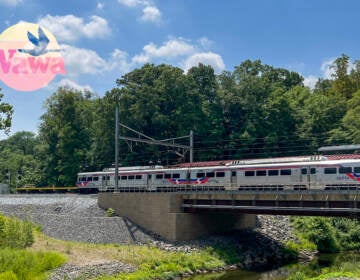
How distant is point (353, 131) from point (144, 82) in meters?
33.6

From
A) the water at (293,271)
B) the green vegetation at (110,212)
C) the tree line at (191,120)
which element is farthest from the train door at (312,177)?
the tree line at (191,120)

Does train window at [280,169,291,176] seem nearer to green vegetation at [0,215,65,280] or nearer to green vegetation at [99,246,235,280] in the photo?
green vegetation at [99,246,235,280]

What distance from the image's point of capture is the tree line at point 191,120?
2623 inches

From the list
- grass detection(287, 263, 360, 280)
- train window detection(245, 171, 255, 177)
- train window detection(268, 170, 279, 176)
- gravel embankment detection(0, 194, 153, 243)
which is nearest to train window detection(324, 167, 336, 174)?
train window detection(268, 170, 279, 176)

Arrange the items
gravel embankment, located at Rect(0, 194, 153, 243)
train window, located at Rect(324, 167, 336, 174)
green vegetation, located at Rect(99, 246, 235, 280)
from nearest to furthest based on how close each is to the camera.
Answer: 1. green vegetation, located at Rect(99, 246, 235, 280)
2. train window, located at Rect(324, 167, 336, 174)
3. gravel embankment, located at Rect(0, 194, 153, 243)

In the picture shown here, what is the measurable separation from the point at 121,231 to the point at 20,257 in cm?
1232

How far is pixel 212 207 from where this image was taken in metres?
36.6

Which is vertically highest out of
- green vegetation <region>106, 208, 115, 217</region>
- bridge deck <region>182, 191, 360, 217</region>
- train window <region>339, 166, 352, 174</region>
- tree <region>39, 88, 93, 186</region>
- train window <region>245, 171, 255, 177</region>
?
tree <region>39, 88, 93, 186</region>

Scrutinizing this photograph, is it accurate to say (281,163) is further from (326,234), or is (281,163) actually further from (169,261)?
(169,261)

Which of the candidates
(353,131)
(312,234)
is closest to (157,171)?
(312,234)

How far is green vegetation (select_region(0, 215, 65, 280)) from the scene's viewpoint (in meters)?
26.1

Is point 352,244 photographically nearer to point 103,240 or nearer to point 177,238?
point 177,238

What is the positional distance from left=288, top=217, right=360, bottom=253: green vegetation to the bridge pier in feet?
17.3

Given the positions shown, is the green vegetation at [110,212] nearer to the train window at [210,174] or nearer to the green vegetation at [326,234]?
the train window at [210,174]
